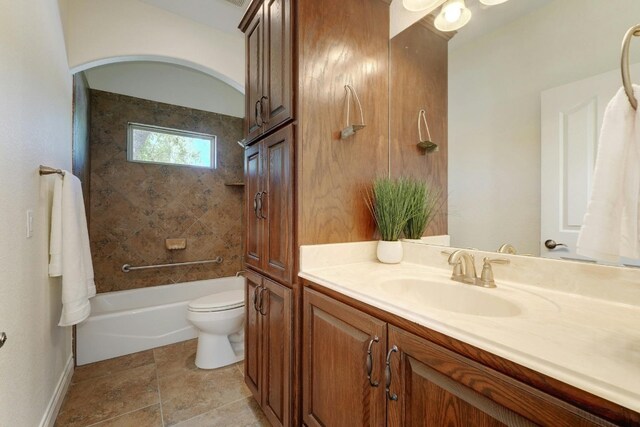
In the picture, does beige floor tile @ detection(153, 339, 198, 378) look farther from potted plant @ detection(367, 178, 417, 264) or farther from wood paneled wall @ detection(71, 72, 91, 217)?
potted plant @ detection(367, 178, 417, 264)

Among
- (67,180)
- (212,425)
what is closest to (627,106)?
(212,425)

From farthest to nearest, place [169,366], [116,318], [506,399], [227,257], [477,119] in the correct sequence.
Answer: [227,257] → [116,318] → [169,366] → [477,119] → [506,399]

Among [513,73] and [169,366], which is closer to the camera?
[513,73]

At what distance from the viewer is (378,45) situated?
4.78 ft

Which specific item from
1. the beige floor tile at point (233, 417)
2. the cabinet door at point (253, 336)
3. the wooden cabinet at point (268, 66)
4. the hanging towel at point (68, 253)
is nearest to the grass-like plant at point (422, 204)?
the wooden cabinet at point (268, 66)

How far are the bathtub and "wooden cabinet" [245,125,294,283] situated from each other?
1.46 m

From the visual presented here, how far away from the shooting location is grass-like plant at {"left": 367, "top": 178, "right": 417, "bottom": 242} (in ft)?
4.35

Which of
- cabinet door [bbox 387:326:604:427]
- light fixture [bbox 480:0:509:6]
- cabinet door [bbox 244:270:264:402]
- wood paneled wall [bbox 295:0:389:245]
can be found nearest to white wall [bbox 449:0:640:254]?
light fixture [bbox 480:0:509:6]

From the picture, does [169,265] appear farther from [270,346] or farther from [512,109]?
Answer: [512,109]

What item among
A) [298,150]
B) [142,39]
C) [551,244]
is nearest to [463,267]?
[551,244]

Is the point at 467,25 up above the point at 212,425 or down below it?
above

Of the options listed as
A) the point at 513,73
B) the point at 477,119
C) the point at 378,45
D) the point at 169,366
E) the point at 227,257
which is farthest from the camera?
the point at 227,257

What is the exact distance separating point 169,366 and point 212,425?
2.78 ft

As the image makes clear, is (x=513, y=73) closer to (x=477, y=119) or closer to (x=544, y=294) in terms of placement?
(x=477, y=119)
